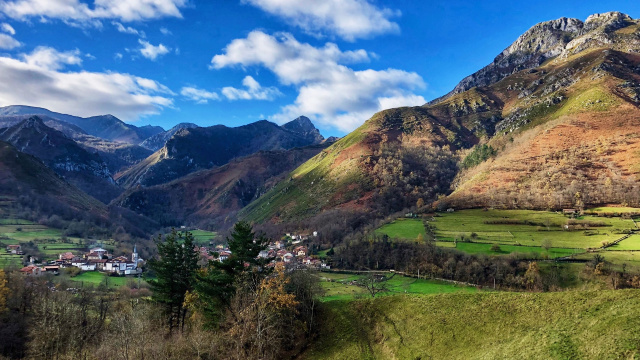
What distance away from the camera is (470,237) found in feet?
332

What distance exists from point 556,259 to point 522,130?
141 meters

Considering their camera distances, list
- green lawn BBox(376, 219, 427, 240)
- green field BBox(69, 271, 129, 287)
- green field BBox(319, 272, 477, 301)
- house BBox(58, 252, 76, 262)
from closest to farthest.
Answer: green field BBox(319, 272, 477, 301)
green field BBox(69, 271, 129, 287)
green lawn BBox(376, 219, 427, 240)
house BBox(58, 252, 76, 262)

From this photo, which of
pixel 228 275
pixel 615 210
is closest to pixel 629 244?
pixel 615 210

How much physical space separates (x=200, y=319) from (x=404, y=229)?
8978cm

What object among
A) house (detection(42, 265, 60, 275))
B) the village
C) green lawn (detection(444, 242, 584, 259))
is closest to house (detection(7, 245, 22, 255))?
the village

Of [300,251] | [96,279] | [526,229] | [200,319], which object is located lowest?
[96,279]

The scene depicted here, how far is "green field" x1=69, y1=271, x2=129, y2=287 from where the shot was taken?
308 feet

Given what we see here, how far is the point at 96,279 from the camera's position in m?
99.4

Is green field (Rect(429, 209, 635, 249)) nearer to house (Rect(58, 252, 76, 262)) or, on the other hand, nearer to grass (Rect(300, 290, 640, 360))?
grass (Rect(300, 290, 640, 360))

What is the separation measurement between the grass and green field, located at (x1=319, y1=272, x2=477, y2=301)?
1078 inches

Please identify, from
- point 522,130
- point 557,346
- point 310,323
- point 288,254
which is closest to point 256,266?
point 310,323

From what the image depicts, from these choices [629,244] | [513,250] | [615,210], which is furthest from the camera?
[615,210]

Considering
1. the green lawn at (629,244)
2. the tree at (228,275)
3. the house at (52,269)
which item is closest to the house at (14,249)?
the house at (52,269)

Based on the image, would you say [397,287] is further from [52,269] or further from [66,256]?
[66,256]
